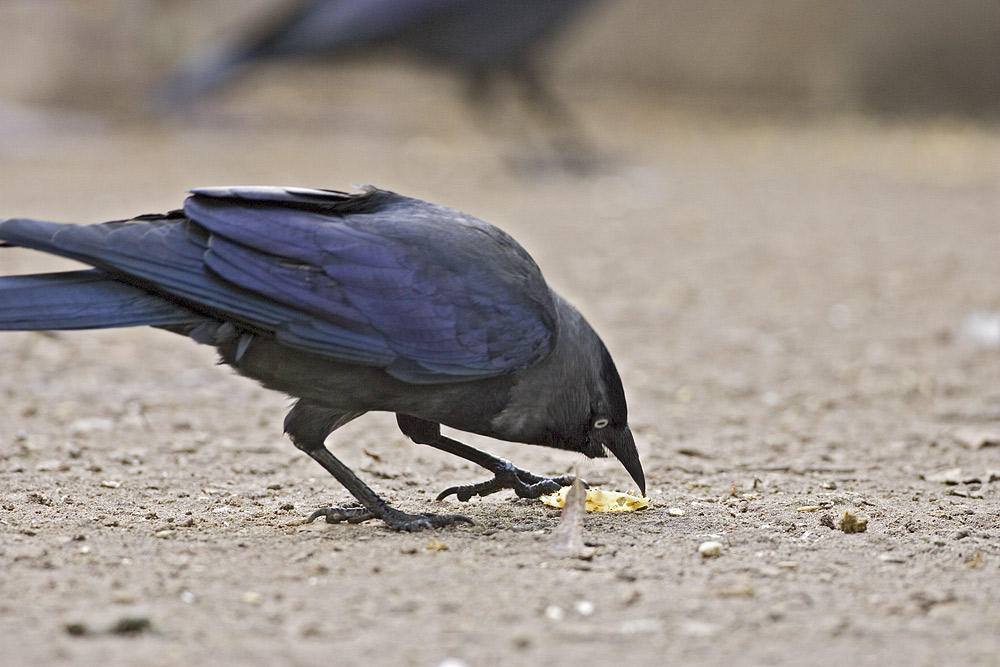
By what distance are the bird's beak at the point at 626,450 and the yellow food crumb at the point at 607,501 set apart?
2.2 inches

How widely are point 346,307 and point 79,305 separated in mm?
700

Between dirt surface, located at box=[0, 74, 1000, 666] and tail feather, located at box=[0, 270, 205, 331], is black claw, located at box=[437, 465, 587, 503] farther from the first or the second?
tail feather, located at box=[0, 270, 205, 331]

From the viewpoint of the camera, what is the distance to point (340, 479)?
367 centimetres

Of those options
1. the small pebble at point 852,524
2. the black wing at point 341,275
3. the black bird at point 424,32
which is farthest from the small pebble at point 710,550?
the black bird at point 424,32

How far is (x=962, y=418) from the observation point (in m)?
5.12

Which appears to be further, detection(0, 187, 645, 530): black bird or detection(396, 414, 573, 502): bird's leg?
detection(396, 414, 573, 502): bird's leg

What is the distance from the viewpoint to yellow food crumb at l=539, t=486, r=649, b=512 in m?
3.84

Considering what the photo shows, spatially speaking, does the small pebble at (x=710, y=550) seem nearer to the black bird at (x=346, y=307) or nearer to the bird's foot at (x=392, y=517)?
the black bird at (x=346, y=307)

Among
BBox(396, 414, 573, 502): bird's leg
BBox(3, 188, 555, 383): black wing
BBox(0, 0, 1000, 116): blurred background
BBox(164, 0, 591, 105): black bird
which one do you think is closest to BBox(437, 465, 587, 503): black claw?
BBox(396, 414, 573, 502): bird's leg

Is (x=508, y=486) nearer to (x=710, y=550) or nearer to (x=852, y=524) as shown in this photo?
(x=710, y=550)

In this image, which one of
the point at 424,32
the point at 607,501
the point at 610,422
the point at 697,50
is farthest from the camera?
the point at 697,50

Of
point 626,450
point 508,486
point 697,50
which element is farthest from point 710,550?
point 697,50

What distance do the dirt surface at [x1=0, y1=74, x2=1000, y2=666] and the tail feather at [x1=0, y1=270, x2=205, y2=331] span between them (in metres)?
0.56

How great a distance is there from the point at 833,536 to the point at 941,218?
6392mm
